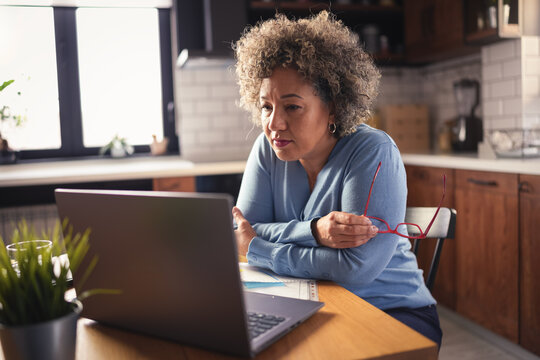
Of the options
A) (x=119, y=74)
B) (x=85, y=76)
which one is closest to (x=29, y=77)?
(x=85, y=76)

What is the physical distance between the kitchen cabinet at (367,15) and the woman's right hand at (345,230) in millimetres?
→ 2790

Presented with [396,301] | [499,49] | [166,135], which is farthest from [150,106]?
[396,301]

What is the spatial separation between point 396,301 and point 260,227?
0.43 meters

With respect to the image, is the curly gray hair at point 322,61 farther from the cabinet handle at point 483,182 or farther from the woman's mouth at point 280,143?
the cabinet handle at point 483,182

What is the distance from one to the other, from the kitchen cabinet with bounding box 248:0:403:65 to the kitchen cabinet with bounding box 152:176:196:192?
1.43 meters

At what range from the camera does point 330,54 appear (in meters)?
1.48

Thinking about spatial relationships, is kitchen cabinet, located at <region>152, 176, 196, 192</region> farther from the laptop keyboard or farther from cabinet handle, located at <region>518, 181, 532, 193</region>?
the laptop keyboard

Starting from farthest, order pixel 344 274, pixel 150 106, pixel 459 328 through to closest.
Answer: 1. pixel 150 106
2. pixel 459 328
3. pixel 344 274

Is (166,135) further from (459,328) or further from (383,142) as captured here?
(383,142)

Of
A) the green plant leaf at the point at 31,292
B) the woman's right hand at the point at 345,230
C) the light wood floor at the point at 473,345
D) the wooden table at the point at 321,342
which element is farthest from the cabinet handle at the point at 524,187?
the green plant leaf at the point at 31,292

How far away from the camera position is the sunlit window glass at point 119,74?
3.83 meters

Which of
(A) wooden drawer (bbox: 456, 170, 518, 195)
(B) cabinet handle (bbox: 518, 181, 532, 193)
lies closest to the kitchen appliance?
(A) wooden drawer (bbox: 456, 170, 518, 195)

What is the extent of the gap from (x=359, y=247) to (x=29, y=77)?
328 centimetres

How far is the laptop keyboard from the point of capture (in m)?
0.85
